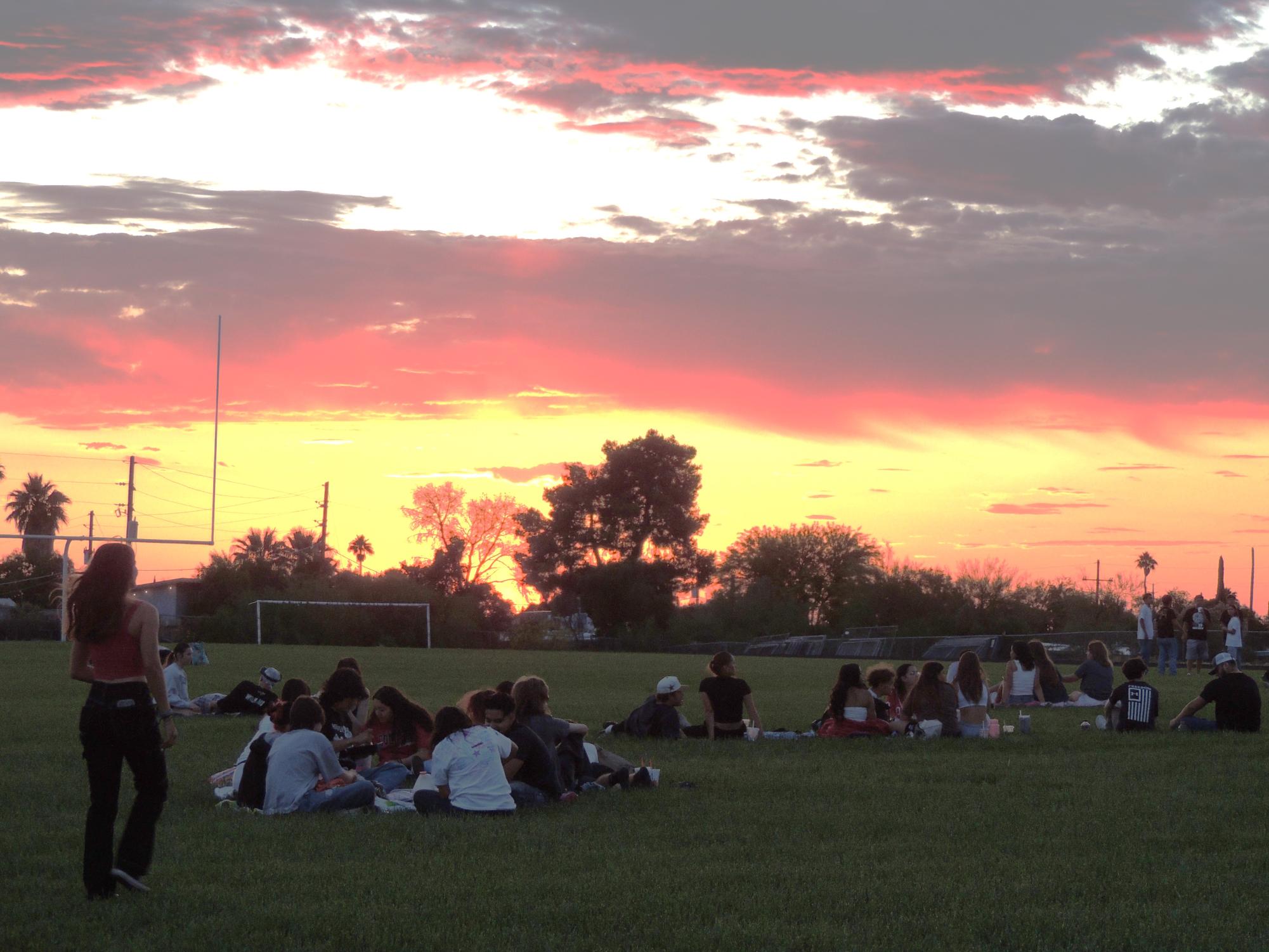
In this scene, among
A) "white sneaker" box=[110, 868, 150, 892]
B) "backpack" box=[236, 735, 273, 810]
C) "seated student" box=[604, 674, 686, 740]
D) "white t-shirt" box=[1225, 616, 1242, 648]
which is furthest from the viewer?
"white t-shirt" box=[1225, 616, 1242, 648]

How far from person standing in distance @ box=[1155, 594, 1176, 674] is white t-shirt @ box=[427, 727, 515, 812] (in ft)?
89.1

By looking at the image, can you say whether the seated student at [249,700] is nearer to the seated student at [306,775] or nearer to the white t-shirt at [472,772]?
the seated student at [306,775]

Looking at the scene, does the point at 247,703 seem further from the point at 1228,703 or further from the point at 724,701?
the point at 1228,703

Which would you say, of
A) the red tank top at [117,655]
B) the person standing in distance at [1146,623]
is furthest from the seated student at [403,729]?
the person standing in distance at [1146,623]

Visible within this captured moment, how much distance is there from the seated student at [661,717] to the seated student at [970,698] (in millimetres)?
3548

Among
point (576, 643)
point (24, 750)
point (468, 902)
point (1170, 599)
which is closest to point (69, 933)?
point (468, 902)

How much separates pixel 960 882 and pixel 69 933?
16.2 feet

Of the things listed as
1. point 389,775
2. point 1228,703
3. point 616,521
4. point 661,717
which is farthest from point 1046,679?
point 616,521

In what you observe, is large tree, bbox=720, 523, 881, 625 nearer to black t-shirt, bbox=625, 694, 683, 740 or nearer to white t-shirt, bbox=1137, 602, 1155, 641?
white t-shirt, bbox=1137, 602, 1155, 641

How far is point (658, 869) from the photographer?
8.46 meters

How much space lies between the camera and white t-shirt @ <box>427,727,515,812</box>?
34.7ft

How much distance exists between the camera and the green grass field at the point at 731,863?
692 cm

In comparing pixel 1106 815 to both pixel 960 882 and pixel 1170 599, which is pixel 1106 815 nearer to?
pixel 960 882

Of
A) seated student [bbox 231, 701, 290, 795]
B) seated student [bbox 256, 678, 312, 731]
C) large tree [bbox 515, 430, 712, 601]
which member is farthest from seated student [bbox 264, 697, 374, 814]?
large tree [bbox 515, 430, 712, 601]
